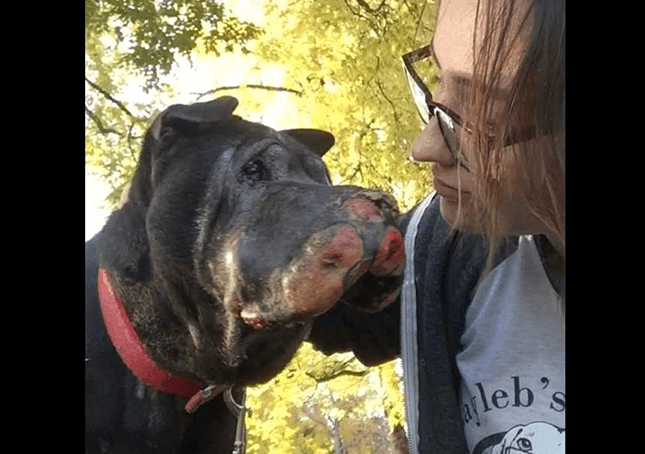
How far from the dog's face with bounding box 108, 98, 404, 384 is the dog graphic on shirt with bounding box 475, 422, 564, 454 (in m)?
0.16

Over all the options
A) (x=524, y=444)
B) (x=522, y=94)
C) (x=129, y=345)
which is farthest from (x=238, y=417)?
(x=522, y=94)

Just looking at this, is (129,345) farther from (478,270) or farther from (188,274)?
(478,270)

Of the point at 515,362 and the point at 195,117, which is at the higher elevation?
the point at 195,117

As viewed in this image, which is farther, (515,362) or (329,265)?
(515,362)

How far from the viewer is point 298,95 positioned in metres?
0.68

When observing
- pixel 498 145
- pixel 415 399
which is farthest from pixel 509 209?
pixel 415 399

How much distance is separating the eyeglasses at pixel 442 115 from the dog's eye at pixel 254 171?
14 cm

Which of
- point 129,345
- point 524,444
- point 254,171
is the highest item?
point 254,171

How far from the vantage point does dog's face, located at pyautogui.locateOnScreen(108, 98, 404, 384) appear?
560 millimetres

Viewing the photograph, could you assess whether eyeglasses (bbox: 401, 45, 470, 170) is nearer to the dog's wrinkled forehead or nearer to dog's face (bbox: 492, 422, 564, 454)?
the dog's wrinkled forehead

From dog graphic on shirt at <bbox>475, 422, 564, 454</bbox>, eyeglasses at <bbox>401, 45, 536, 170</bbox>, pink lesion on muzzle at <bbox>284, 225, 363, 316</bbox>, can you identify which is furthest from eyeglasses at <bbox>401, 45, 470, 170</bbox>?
dog graphic on shirt at <bbox>475, 422, 564, 454</bbox>

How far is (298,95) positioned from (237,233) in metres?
0.16
